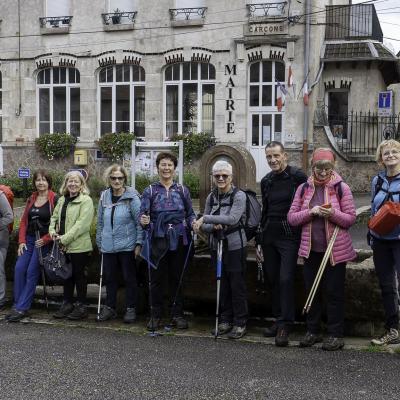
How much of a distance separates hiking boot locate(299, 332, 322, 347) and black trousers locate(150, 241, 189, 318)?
1.42m

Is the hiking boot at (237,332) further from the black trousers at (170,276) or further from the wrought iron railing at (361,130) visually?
the wrought iron railing at (361,130)

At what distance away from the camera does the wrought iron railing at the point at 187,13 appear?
20.4 meters

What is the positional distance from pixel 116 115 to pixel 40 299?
1466 cm

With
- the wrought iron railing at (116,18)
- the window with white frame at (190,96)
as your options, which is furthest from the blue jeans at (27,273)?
the wrought iron railing at (116,18)

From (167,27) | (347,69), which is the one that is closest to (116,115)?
(167,27)

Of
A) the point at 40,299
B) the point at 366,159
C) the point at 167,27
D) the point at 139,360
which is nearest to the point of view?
the point at 139,360

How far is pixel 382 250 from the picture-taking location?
217 inches

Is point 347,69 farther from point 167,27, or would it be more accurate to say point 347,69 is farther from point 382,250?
point 382,250

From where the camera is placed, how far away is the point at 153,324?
6191 mm

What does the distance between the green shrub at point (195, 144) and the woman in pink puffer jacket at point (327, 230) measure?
14.6 meters

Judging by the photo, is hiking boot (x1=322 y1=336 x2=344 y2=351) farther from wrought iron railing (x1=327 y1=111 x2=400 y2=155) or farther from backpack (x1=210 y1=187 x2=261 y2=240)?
wrought iron railing (x1=327 y1=111 x2=400 y2=155)

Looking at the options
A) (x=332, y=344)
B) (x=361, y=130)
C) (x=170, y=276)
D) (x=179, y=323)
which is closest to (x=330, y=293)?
(x=332, y=344)

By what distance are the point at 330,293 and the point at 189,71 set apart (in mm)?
16315

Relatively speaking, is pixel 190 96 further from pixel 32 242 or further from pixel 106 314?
pixel 106 314
